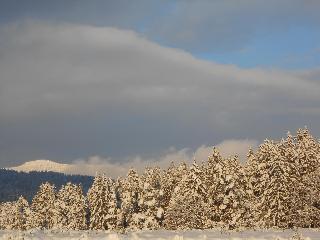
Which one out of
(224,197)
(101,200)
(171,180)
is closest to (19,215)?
(101,200)

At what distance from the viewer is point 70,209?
9888 centimetres

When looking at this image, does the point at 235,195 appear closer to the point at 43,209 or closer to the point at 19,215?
the point at 43,209

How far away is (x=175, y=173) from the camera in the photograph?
93.6 m

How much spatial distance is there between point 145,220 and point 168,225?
4.83m

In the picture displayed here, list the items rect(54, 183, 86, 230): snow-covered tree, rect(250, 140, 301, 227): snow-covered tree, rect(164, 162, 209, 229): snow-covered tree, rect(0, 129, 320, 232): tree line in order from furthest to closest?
1. rect(54, 183, 86, 230): snow-covered tree
2. rect(250, 140, 301, 227): snow-covered tree
3. rect(164, 162, 209, 229): snow-covered tree
4. rect(0, 129, 320, 232): tree line

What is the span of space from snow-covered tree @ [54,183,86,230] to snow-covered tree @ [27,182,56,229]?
5.56 ft

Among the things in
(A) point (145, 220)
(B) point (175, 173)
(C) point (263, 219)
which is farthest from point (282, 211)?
(B) point (175, 173)

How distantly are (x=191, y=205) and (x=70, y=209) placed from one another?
133ft

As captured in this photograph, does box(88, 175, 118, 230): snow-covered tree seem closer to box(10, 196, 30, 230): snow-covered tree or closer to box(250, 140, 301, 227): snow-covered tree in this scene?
box(250, 140, 301, 227): snow-covered tree

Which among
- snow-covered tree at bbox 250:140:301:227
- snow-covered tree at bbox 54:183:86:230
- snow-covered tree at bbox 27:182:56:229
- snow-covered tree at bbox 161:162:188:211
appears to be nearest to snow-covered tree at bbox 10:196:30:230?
snow-covered tree at bbox 27:182:56:229

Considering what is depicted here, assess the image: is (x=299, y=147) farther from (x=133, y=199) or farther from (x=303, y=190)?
(x=133, y=199)

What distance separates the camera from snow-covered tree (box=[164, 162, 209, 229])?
61.8 metres

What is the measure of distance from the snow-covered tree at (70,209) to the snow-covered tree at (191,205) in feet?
91.4

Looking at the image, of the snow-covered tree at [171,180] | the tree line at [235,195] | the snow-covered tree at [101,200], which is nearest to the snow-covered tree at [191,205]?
the tree line at [235,195]
